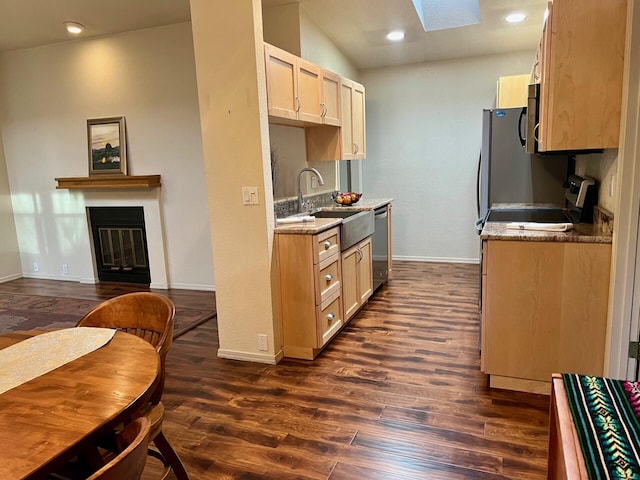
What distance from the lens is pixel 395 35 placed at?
4.51 metres

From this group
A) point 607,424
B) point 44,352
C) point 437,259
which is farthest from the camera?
point 437,259

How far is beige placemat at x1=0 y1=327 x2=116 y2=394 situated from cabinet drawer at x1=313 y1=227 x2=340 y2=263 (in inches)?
58.7

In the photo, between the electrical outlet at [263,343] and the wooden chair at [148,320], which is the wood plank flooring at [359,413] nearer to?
the electrical outlet at [263,343]

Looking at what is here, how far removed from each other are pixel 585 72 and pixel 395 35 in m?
2.73

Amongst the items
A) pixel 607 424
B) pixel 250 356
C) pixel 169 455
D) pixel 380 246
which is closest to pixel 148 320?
pixel 169 455

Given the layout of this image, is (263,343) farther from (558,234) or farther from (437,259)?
(437,259)

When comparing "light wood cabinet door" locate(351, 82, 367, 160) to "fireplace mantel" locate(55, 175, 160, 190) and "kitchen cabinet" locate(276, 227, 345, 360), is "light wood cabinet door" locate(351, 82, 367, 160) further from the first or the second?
"fireplace mantel" locate(55, 175, 160, 190)

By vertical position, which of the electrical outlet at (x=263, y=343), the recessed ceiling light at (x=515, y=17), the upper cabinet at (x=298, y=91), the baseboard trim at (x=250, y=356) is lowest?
the baseboard trim at (x=250, y=356)

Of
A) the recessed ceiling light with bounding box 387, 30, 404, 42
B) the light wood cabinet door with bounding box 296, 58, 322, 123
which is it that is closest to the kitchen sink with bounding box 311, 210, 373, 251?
the light wood cabinet door with bounding box 296, 58, 322, 123

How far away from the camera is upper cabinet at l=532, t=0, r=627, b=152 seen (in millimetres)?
2080

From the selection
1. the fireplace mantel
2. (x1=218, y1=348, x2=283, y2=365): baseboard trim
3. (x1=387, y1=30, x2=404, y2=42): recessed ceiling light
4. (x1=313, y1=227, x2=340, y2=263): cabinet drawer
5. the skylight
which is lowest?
(x1=218, y1=348, x2=283, y2=365): baseboard trim

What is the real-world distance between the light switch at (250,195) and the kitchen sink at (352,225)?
77 centimetres

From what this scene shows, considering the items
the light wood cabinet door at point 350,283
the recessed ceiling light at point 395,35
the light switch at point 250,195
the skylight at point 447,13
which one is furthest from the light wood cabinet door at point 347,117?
the light switch at point 250,195

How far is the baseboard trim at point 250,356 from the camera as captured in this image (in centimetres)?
301
